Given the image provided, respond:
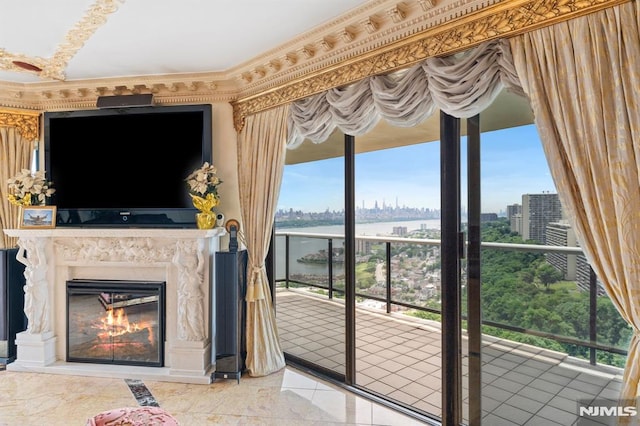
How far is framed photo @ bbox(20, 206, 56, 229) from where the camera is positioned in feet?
10.2

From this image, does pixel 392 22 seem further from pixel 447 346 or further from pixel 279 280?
pixel 279 280

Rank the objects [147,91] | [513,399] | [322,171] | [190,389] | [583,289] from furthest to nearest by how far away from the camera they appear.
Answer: [147,91] → [322,171] → [190,389] → [513,399] → [583,289]

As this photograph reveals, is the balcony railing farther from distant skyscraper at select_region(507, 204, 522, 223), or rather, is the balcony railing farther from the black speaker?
the black speaker

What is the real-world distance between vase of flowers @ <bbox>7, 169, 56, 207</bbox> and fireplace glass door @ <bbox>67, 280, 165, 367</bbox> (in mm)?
810

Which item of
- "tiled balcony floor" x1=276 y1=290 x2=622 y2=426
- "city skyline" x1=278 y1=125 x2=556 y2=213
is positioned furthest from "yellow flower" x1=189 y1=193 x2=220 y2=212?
"tiled balcony floor" x1=276 y1=290 x2=622 y2=426

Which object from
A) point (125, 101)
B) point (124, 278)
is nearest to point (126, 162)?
point (125, 101)

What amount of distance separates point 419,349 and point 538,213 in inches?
85.1

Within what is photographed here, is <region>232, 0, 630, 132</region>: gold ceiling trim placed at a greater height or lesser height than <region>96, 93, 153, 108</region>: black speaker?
lesser

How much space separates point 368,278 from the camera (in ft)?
11.5

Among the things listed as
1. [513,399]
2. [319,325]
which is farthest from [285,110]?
[513,399]

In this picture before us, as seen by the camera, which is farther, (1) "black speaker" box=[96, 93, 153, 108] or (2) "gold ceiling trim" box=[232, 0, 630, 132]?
(1) "black speaker" box=[96, 93, 153, 108]

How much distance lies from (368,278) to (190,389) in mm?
1823

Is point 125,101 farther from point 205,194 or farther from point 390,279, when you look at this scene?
point 390,279

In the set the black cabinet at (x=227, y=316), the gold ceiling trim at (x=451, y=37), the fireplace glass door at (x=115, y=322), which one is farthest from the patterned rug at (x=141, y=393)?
the gold ceiling trim at (x=451, y=37)
